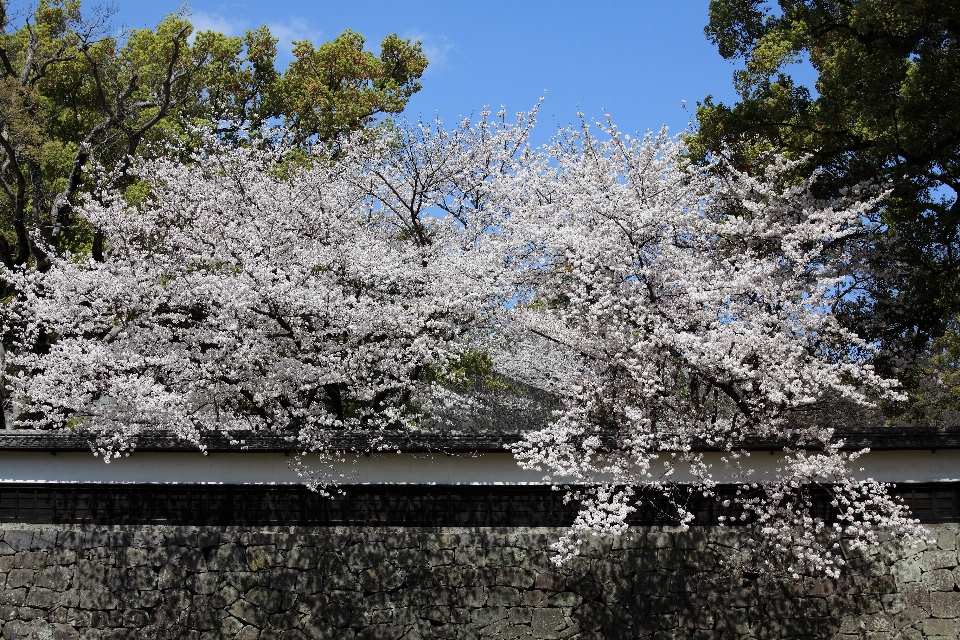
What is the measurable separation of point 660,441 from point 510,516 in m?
1.85

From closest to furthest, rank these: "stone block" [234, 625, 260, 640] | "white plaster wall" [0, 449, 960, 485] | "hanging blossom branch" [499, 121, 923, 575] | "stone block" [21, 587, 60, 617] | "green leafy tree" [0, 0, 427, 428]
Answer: "hanging blossom branch" [499, 121, 923, 575] < "white plaster wall" [0, 449, 960, 485] < "stone block" [234, 625, 260, 640] < "stone block" [21, 587, 60, 617] < "green leafy tree" [0, 0, 427, 428]

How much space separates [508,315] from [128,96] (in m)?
7.93

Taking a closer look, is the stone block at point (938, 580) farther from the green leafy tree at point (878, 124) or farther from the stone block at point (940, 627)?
the green leafy tree at point (878, 124)

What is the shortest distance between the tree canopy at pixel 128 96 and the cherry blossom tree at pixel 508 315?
1850 millimetres

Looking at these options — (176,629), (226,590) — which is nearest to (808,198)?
(226,590)

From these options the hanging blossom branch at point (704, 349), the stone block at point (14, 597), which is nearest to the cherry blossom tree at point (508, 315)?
the hanging blossom branch at point (704, 349)

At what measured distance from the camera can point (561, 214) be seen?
37.7ft

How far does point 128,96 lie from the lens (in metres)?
15.0

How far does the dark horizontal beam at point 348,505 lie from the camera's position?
377 inches

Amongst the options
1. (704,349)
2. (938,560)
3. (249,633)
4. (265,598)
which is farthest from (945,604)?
(249,633)

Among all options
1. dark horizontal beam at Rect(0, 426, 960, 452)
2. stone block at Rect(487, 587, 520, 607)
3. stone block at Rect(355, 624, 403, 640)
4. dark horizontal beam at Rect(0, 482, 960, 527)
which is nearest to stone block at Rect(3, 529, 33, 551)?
dark horizontal beam at Rect(0, 482, 960, 527)

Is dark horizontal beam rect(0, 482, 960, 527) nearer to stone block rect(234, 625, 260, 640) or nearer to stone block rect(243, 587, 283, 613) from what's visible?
stone block rect(243, 587, 283, 613)

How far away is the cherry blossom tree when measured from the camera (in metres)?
9.23

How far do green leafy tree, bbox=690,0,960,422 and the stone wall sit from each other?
2.83 m
